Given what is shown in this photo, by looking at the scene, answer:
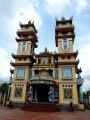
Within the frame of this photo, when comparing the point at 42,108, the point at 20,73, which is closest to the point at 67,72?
the point at 20,73

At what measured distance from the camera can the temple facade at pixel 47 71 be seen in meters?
24.8

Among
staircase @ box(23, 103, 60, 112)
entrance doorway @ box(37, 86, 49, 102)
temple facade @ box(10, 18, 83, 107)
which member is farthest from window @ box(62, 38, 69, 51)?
staircase @ box(23, 103, 60, 112)

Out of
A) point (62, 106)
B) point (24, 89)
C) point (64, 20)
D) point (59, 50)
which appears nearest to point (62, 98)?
point (62, 106)

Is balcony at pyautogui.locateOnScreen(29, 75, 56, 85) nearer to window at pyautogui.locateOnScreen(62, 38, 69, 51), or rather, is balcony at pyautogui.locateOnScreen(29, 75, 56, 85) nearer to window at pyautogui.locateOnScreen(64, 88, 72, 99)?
window at pyautogui.locateOnScreen(64, 88, 72, 99)

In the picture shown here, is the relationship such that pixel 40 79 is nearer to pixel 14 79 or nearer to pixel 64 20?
pixel 14 79

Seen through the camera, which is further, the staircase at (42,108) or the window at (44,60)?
the window at (44,60)

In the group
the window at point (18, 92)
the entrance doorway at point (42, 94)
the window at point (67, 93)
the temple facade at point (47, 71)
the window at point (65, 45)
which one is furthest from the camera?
the window at point (65, 45)

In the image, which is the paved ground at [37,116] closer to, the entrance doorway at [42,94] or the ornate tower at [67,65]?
the ornate tower at [67,65]

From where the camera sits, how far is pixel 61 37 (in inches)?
1167

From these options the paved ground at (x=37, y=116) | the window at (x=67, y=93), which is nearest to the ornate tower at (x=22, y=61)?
the window at (x=67, y=93)

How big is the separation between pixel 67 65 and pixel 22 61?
857cm

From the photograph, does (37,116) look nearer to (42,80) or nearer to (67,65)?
(42,80)

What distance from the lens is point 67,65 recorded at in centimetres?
2656

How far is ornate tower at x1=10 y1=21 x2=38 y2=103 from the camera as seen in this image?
25.9m
